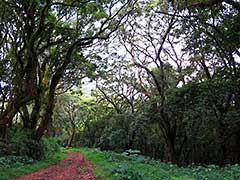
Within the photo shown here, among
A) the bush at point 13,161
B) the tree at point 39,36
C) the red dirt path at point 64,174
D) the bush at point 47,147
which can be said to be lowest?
the red dirt path at point 64,174

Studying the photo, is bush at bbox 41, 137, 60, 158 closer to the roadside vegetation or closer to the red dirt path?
the roadside vegetation

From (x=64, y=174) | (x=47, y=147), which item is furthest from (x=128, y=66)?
(x=64, y=174)

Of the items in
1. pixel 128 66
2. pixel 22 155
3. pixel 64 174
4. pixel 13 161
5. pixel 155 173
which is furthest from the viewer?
pixel 128 66

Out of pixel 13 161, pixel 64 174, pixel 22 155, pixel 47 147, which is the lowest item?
pixel 64 174

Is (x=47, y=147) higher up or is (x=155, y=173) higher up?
(x=47, y=147)

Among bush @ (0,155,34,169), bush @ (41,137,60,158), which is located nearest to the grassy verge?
bush @ (0,155,34,169)

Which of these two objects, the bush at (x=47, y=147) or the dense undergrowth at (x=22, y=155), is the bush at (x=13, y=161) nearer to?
the dense undergrowth at (x=22, y=155)

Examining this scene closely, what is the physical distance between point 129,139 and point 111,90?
816 cm

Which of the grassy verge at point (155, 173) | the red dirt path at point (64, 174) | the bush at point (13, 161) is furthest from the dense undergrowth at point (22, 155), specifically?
the grassy verge at point (155, 173)

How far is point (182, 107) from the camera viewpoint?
910 inches

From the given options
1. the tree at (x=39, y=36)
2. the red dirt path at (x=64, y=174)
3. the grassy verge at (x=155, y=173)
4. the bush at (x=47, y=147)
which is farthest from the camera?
the bush at (x=47, y=147)

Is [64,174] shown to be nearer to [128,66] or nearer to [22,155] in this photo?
[22,155]

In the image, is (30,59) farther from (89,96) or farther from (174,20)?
(89,96)

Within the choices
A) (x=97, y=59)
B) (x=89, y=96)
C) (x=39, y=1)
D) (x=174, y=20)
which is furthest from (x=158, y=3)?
(x=89, y=96)
